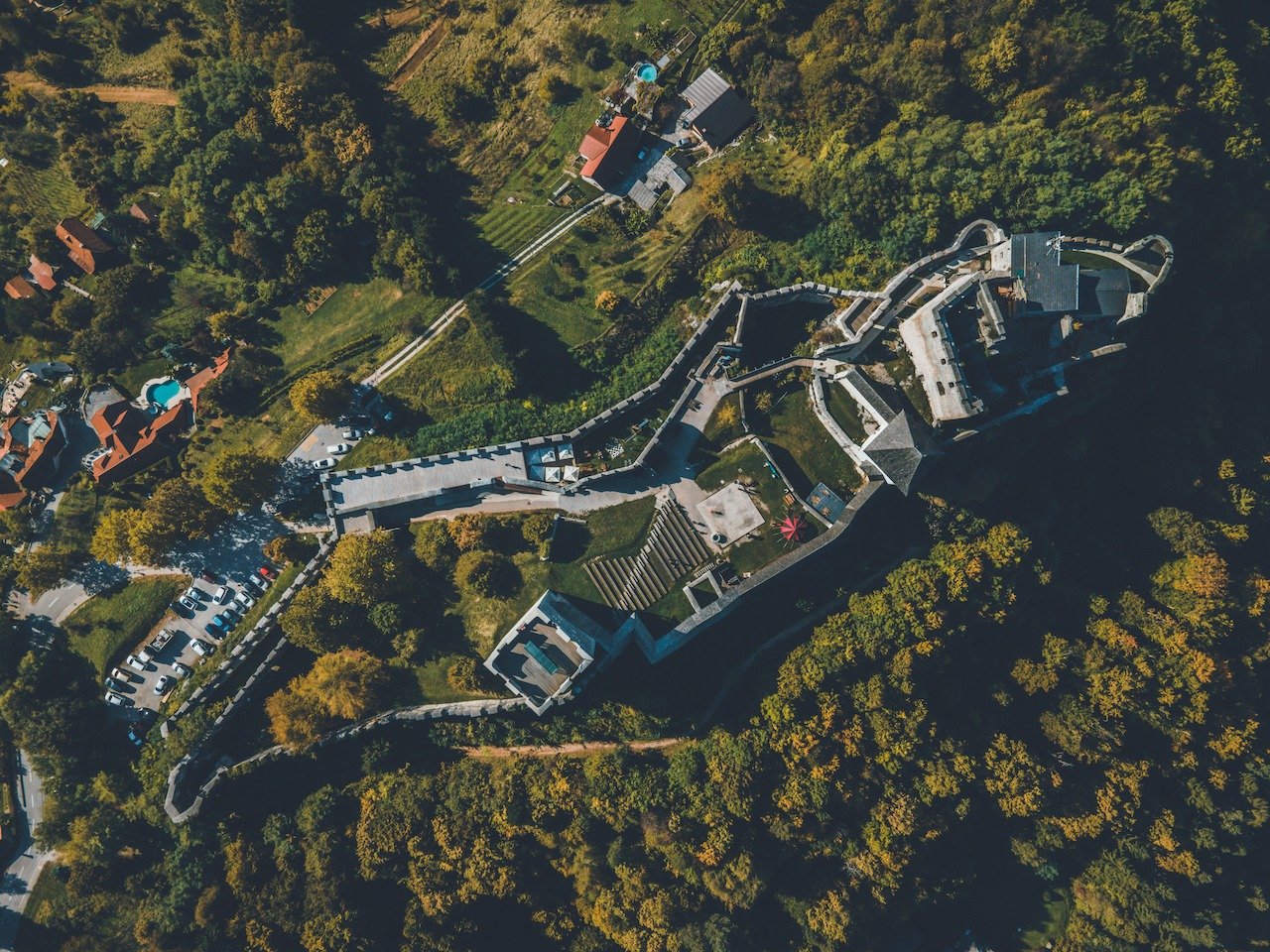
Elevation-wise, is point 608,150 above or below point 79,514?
below

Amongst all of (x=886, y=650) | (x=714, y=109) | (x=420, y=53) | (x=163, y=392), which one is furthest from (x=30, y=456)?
(x=886, y=650)

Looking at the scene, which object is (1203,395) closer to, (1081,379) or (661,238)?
(1081,379)

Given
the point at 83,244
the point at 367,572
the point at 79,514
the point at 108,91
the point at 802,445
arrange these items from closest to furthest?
the point at 367,572 → the point at 802,445 → the point at 79,514 → the point at 83,244 → the point at 108,91

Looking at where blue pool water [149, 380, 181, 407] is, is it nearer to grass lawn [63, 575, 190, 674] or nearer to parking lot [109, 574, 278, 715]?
grass lawn [63, 575, 190, 674]

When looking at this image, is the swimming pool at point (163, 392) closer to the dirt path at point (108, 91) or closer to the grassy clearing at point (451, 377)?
the grassy clearing at point (451, 377)

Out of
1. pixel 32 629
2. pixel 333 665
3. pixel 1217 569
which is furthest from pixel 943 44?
pixel 32 629

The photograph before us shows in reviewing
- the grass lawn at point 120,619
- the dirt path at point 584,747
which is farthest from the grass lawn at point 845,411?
the grass lawn at point 120,619

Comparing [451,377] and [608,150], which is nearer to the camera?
[608,150]

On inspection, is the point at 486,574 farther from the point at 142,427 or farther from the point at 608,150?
the point at 608,150
